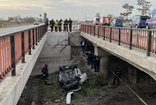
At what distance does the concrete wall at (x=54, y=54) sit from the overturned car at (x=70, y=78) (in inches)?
212

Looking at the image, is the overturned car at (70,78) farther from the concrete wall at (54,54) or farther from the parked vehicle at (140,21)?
the parked vehicle at (140,21)

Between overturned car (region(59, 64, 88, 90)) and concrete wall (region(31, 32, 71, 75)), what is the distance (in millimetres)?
5378

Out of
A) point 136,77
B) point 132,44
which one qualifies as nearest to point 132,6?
point 136,77

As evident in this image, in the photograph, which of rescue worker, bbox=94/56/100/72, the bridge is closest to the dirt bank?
rescue worker, bbox=94/56/100/72

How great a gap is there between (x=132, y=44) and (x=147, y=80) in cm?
867

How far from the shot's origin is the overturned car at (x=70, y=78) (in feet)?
48.1

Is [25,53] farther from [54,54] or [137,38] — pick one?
[54,54]

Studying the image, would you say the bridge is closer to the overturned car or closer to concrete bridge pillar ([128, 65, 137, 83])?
the overturned car

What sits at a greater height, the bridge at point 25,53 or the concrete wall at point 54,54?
the bridge at point 25,53

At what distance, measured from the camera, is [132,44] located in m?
8.20

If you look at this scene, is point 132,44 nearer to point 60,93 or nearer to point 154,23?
point 60,93

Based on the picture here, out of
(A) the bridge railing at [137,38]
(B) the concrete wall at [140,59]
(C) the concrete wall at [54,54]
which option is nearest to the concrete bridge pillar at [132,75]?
(A) the bridge railing at [137,38]

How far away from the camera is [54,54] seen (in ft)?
74.0

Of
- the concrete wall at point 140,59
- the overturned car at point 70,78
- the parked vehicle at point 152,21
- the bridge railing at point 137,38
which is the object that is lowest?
the overturned car at point 70,78
